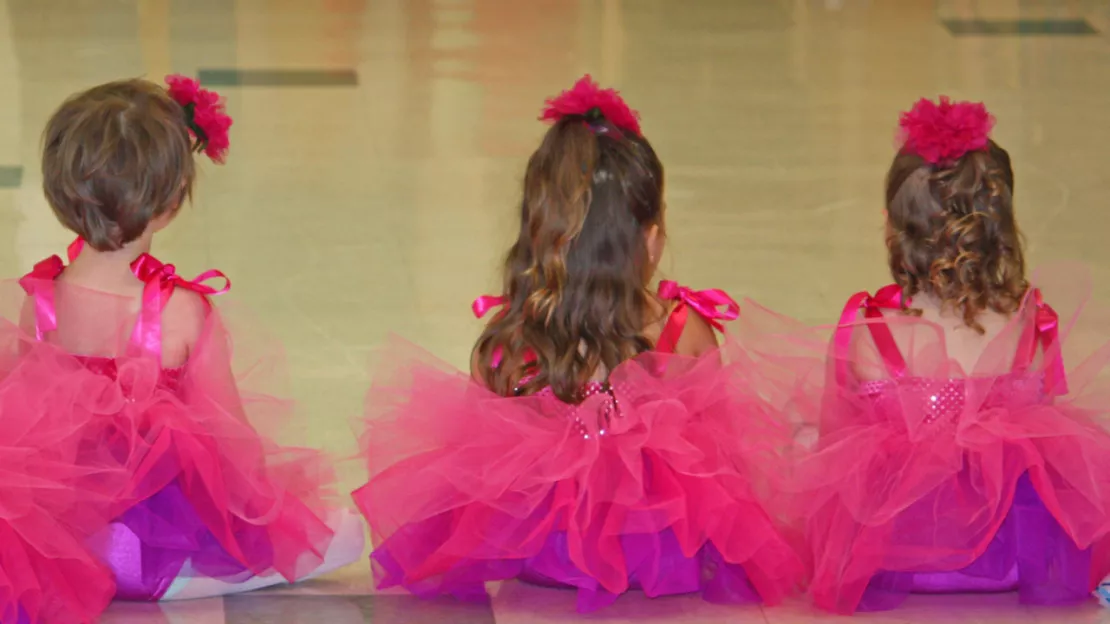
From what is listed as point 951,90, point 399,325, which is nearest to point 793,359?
point 399,325

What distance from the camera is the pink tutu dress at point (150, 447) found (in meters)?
2.17

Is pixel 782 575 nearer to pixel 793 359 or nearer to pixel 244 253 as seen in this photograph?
pixel 793 359

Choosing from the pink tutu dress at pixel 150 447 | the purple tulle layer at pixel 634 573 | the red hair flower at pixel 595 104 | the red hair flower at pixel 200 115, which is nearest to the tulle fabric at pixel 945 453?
the purple tulle layer at pixel 634 573

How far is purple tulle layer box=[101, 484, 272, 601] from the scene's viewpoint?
223 centimetres

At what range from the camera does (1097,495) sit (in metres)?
2.21

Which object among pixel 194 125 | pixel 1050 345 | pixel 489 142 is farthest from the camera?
pixel 489 142

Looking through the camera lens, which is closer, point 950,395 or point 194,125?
point 950,395

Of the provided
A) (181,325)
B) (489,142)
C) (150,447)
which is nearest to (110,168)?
(181,325)

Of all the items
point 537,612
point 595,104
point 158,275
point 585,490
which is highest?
point 595,104

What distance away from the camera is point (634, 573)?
2.28 m

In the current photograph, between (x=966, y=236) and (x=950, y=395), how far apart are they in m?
0.24

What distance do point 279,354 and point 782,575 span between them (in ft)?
2.64

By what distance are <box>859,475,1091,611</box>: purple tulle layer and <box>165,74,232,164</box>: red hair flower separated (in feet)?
3.92

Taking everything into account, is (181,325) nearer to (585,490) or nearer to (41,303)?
(41,303)
